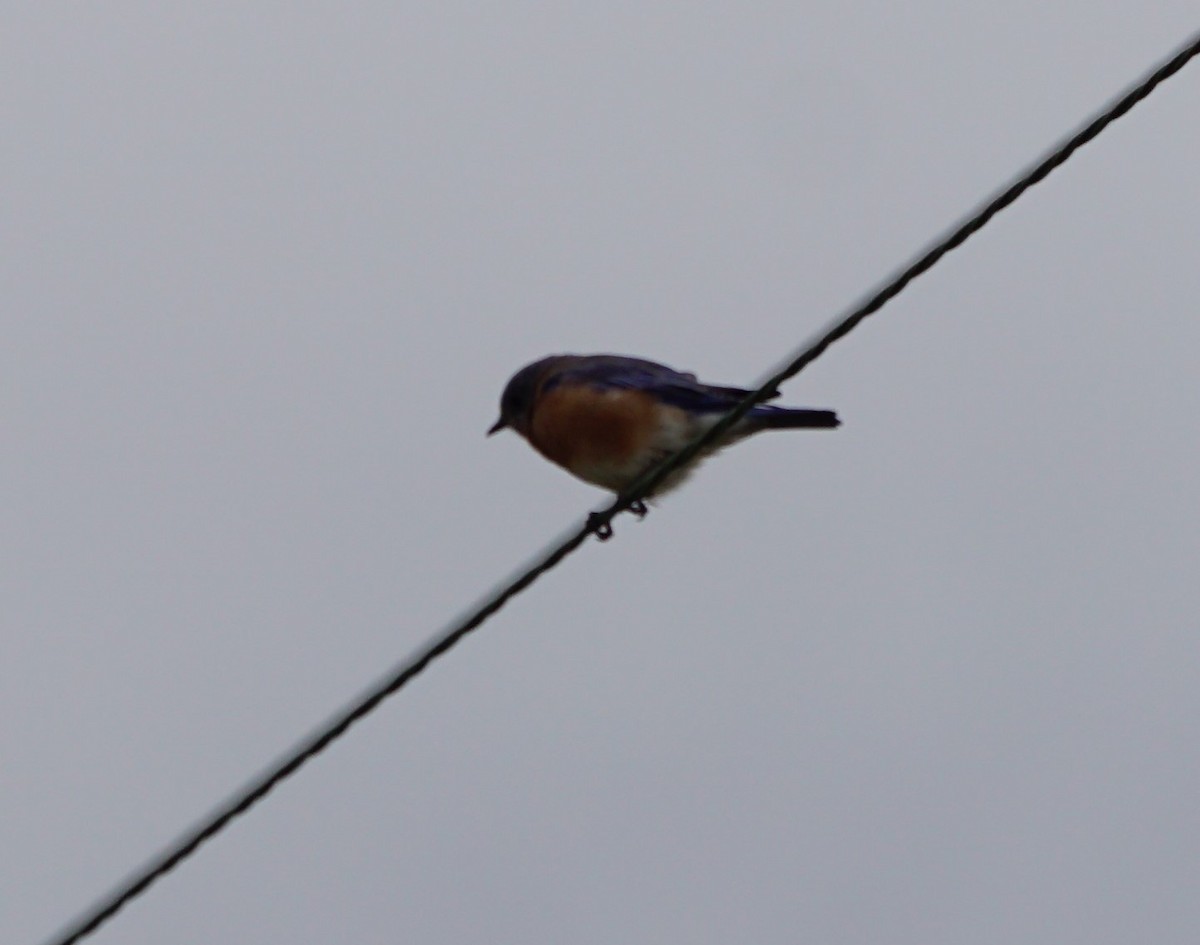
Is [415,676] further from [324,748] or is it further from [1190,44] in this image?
[1190,44]

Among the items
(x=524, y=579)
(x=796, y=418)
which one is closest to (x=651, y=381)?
(x=796, y=418)

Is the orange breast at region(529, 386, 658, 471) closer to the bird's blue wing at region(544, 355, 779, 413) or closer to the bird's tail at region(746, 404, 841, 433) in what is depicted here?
the bird's blue wing at region(544, 355, 779, 413)

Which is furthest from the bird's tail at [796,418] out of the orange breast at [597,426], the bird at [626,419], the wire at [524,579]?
the wire at [524,579]

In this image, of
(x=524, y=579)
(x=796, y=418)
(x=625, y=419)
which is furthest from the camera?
(x=625, y=419)

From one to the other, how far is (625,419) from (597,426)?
0.41ft

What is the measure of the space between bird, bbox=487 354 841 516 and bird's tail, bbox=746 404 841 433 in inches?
1.9

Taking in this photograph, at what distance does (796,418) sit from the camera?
6781 millimetres

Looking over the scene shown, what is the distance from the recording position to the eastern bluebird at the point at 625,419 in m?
7.40

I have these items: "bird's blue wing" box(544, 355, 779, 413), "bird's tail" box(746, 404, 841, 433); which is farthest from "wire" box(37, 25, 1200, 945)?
"bird's blue wing" box(544, 355, 779, 413)

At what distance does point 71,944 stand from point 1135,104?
2665mm

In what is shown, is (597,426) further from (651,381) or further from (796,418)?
(796,418)

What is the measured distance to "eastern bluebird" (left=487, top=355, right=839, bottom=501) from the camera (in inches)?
291

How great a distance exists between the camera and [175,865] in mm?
4578

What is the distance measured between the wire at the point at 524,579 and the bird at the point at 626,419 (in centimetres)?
218
